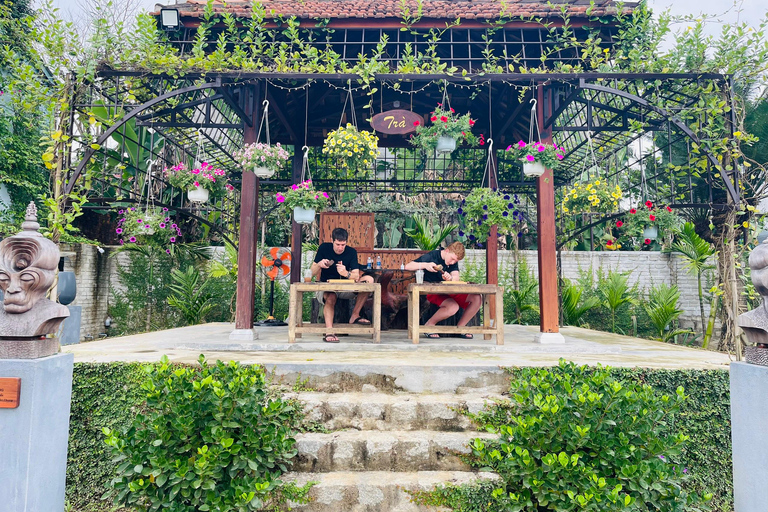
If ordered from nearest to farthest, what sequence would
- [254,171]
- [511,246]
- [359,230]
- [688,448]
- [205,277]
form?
1. [688,448]
2. [254,171]
3. [359,230]
4. [205,277]
5. [511,246]

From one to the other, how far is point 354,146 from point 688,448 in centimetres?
395

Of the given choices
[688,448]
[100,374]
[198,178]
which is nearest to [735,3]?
[688,448]

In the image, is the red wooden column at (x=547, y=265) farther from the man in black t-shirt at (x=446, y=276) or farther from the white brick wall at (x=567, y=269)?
the white brick wall at (x=567, y=269)

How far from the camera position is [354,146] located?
16.4 ft

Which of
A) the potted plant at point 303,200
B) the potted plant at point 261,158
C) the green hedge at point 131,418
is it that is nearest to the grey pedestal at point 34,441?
the green hedge at point 131,418

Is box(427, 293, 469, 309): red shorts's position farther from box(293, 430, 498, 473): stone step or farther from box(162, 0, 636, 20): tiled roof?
box(162, 0, 636, 20): tiled roof

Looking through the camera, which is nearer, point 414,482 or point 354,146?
point 414,482

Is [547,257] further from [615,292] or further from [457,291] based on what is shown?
[615,292]

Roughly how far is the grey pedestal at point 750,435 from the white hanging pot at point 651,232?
14.4 ft

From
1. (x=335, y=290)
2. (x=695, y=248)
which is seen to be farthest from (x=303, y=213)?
(x=695, y=248)

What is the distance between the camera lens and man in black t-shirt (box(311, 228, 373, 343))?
A: 508 centimetres

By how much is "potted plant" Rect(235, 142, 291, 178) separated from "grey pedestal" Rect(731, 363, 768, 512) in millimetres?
4441

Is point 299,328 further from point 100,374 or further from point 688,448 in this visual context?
point 688,448

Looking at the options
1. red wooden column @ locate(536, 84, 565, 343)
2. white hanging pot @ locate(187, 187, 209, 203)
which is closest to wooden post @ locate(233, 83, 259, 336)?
white hanging pot @ locate(187, 187, 209, 203)
